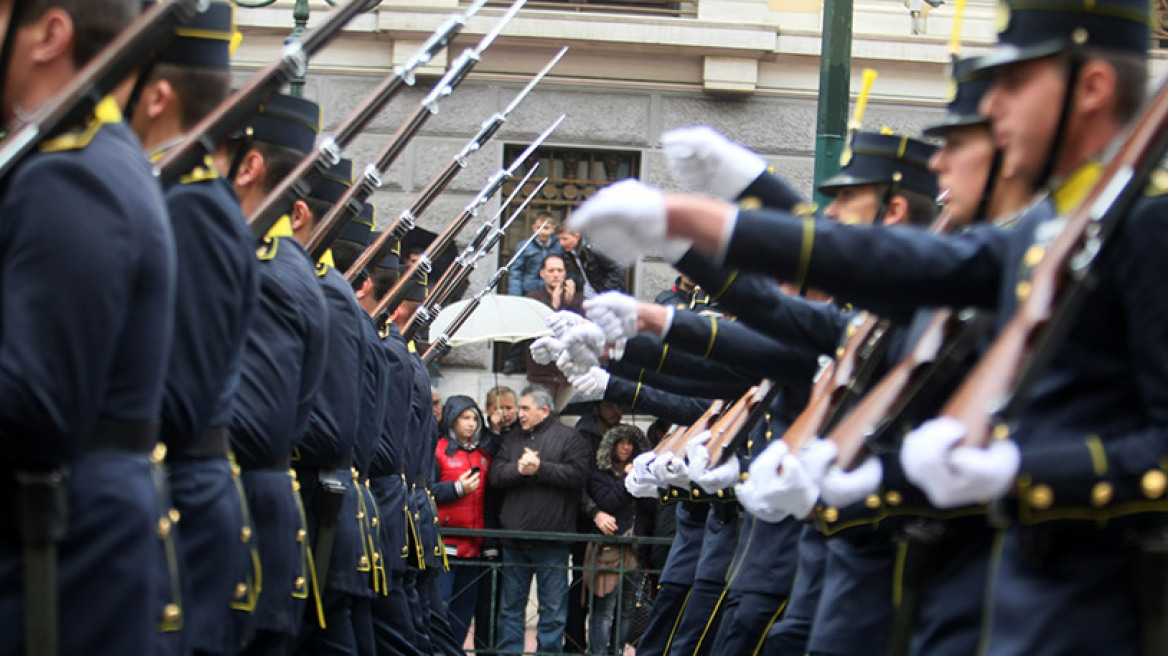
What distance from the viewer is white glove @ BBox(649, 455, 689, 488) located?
779cm

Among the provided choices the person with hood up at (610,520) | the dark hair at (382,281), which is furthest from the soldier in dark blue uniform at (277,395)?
the person with hood up at (610,520)

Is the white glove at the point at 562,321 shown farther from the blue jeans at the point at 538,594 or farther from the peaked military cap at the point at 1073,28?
the peaked military cap at the point at 1073,28

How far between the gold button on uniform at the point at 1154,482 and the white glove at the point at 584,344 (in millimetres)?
3978

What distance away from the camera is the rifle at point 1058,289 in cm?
323

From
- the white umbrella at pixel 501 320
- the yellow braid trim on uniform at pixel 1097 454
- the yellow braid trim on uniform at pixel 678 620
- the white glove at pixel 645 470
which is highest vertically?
the yellow braid trim on uniform at pixel 1097 454

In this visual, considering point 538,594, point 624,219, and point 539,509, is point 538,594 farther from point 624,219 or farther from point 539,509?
point 624,219

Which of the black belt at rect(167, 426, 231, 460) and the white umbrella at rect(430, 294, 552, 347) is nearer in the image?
the black belt at rect(167, 426, 231, 460)

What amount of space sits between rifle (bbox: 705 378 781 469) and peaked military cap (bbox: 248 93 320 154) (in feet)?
6.15

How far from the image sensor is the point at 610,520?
37.8 ft

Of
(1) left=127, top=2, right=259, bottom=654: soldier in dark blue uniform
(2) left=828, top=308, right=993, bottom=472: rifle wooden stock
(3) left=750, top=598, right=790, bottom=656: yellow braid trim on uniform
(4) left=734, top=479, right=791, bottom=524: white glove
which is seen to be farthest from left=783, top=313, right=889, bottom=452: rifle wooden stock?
(3) left=750, top=598, right=790, bottom=656: yellow braid trim on uniform

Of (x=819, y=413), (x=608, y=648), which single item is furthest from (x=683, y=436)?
(x=819, y=413)

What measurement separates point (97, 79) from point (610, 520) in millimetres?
8146

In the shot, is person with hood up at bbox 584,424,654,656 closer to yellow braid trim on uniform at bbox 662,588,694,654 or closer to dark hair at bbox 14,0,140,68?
yellow braid trim on uniform at bbox 662,588,694,654

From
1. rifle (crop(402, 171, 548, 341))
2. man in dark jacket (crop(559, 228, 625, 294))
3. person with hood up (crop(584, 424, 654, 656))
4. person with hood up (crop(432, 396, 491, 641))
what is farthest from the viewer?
man in dark jacket (crop(559, 228, 625, 294))
